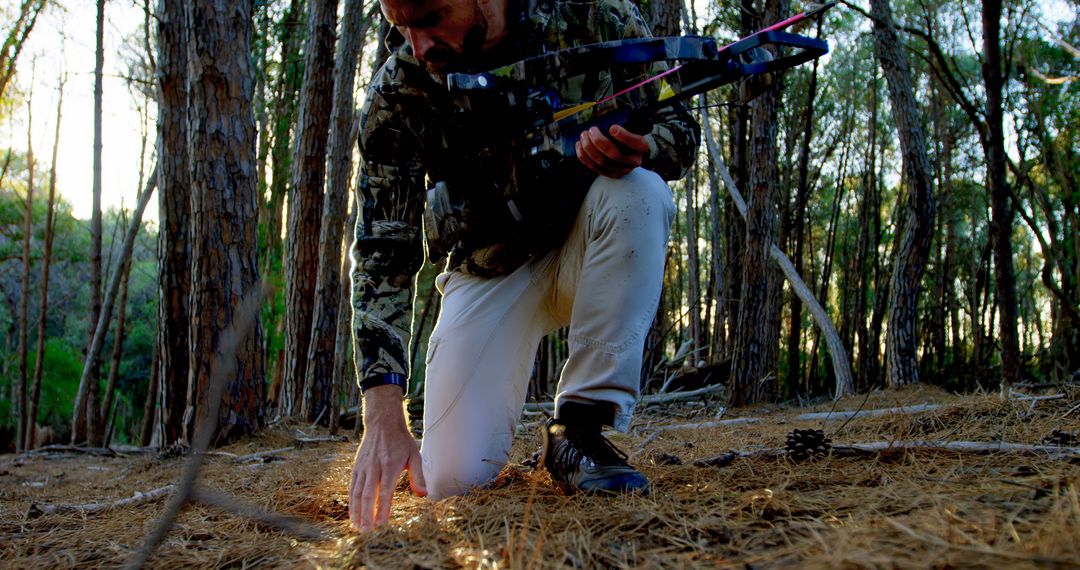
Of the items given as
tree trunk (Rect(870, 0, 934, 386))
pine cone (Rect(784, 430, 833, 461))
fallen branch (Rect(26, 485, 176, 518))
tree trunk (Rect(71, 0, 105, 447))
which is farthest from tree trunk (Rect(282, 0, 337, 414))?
tree trunk (Rect(870, 0, 934, 386))

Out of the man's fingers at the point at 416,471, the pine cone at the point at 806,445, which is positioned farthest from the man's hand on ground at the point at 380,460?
the pine cone at the point at 806,445

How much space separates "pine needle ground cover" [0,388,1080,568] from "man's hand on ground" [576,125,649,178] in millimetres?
776

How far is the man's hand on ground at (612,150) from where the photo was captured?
1.61 m

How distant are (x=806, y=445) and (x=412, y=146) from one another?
4.57ft

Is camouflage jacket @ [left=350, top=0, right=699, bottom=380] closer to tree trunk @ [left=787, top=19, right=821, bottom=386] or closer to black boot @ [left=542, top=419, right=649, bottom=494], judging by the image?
black boot @ [left=542, top=419, right=649, bottom=494]

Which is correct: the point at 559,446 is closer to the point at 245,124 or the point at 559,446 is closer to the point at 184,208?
the point at 245,124

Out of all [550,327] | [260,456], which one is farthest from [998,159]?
[260,456]

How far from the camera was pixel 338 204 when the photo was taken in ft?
15.7

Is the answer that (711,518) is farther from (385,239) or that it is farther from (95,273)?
(95,273)

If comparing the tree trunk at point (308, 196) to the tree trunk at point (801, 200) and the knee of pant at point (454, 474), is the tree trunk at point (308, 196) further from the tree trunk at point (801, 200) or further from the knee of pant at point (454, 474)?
the tree trunk at point (801, 200)

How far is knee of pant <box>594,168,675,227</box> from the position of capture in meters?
1.75

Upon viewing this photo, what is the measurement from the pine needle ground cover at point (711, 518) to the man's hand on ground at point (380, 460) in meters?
0.06

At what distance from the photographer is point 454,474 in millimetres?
1907

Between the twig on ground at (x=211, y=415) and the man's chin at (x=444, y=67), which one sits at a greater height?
the man's chin at (x=444, y=67)
